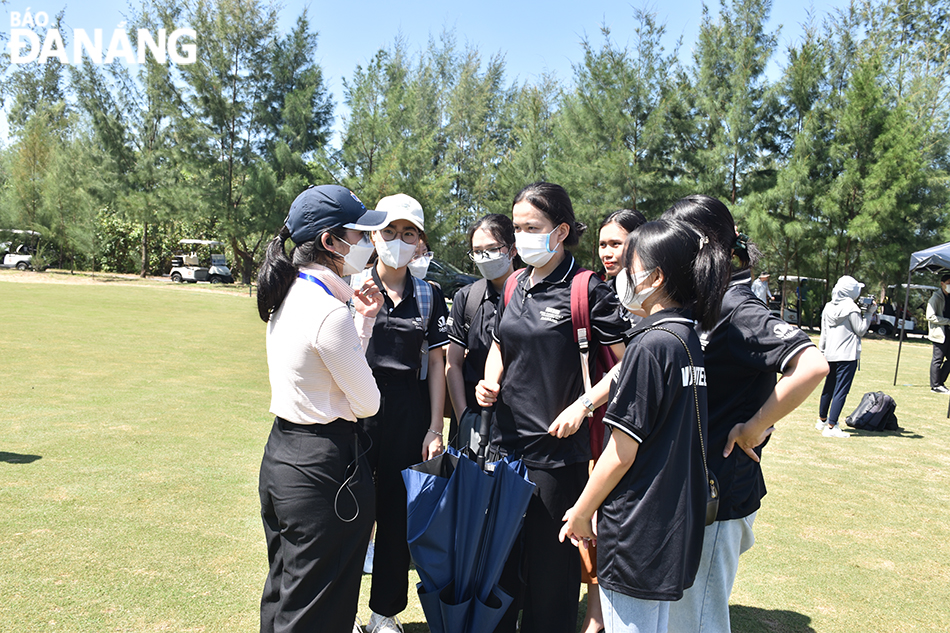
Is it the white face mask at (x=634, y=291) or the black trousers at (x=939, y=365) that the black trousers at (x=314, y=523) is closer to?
the white face mask at (x=634, y=291)

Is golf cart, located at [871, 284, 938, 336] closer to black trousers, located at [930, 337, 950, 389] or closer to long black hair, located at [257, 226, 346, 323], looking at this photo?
black trousers, located at [930, 337, 950, 389]

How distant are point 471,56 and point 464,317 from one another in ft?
141

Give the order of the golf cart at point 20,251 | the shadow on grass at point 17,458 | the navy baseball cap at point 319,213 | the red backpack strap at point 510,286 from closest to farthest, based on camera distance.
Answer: the navy baseball cap at point 319,213, the red backpack strap at point 510,286, the shadow on grass at point 17,458, the golf cart at point 20,251

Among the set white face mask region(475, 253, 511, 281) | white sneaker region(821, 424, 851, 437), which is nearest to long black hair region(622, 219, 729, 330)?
white face mask region(475, 253, 511, 281)

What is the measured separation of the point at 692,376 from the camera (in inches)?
80.5

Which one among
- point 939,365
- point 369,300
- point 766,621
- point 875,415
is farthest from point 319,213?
point 939,365

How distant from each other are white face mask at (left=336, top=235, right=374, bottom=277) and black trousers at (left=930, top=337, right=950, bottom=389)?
1183 cm

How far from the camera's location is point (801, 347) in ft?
7.30

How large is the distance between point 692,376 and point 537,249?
1.12 meters

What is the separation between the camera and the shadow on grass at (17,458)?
5.22 m

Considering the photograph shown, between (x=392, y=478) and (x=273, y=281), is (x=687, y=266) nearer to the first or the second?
(x=273, y=281)

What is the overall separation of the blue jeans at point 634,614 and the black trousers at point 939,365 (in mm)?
11576

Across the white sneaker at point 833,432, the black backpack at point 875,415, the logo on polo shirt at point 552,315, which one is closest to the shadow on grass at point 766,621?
the logo on polo shirt at point 552,315

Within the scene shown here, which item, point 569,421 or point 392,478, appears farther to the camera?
point 392,478
